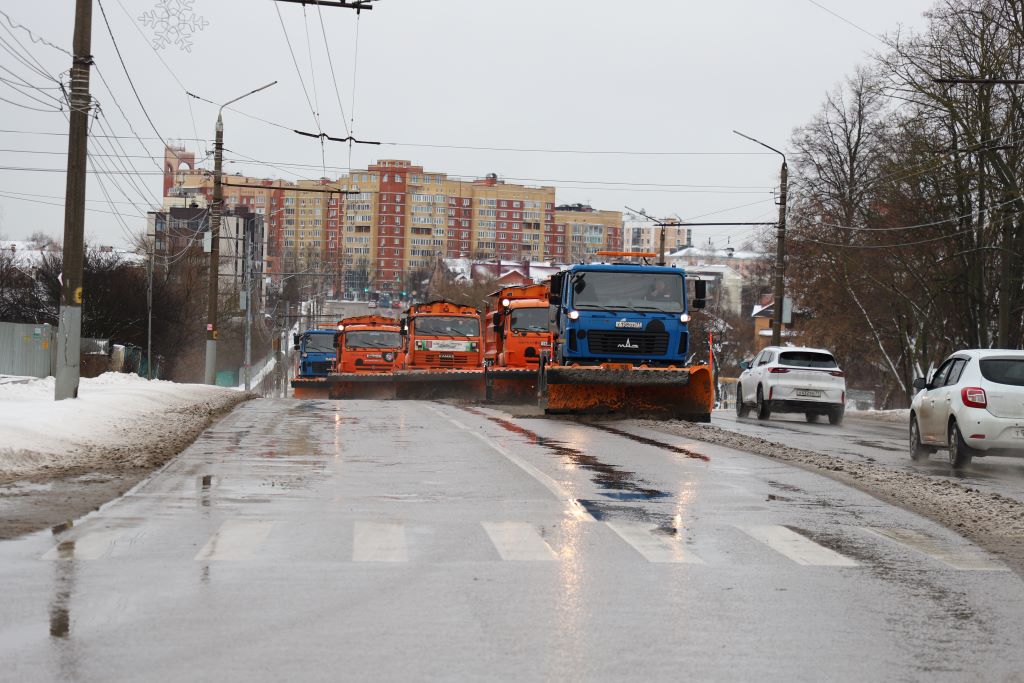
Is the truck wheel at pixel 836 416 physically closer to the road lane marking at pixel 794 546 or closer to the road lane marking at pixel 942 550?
the road lane marking at pixel 942 550

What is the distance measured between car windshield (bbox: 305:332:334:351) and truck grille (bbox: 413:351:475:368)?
13052mm

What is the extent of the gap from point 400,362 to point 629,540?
35.3 meters

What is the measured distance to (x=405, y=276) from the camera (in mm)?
105938

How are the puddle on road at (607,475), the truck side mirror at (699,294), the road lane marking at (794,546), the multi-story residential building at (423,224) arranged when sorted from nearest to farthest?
the road lane marking at (794,546) < the puddle on road at (607,475) < the truck side mirror at (699,294) < the multi-story residential building at (423,224)

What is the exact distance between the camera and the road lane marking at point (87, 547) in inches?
323

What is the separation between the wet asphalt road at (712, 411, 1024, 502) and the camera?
52.1ft

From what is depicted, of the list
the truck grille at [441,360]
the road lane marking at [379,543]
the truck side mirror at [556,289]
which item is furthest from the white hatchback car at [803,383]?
the road lane marking at [379,543]

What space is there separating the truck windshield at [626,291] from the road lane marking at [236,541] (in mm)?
16099

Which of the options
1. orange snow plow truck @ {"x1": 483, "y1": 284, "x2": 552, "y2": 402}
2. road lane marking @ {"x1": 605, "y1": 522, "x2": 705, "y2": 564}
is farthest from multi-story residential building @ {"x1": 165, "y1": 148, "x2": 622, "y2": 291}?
road lane marking @ {"x1": 605, "y1": 522, "x2": 705, "y2": 564}

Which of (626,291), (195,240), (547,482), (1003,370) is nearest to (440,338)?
(626,291)

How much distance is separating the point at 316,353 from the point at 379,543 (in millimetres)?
45921

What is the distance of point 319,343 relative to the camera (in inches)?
2154

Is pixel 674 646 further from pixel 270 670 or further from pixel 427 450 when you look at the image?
pixel 427 450

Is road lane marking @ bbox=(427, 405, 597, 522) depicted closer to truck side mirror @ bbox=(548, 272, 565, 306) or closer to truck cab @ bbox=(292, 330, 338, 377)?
truck side mirror @ bbox=(548, 272, 565, 306)
